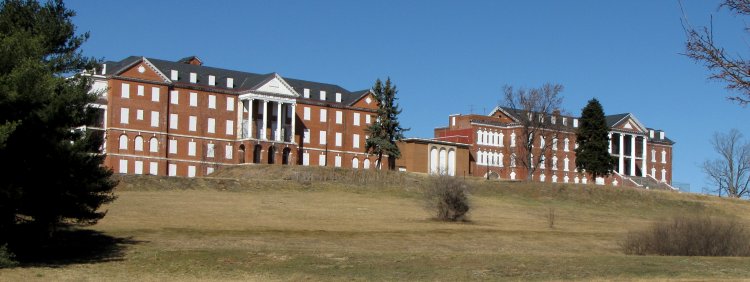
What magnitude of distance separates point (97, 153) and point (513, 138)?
96.2 meters

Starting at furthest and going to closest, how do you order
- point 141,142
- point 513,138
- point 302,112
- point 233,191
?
point 513,138
point 302,112
point 141,142
point 233,191

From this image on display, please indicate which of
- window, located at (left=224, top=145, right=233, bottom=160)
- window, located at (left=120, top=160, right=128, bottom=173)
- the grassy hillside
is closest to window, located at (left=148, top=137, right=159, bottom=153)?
window, located at (left=120, top=160, right=128, bottom=173)

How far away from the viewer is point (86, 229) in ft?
146

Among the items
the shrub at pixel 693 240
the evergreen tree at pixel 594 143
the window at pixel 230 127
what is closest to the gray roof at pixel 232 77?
the window at pixel 230 127

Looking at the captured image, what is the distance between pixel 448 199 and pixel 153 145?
180ft

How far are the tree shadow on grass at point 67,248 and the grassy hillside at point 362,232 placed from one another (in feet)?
1.11

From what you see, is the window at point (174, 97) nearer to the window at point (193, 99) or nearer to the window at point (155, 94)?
the window at point (193, 99)

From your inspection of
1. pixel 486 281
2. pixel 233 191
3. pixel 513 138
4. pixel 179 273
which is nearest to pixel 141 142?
pixel 233 191

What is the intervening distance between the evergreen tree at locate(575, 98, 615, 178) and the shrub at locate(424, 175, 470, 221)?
5049 centimetres

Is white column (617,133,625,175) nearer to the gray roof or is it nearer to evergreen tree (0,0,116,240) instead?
the gray roof

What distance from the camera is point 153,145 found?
105 meters

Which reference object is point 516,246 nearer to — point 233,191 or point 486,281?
point 486,281

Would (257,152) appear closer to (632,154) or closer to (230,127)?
(230,127)

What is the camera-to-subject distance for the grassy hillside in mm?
31189
